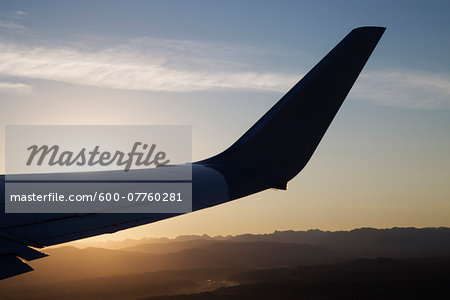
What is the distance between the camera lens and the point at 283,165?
44.7 ft

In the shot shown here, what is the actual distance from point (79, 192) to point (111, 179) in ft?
4.97

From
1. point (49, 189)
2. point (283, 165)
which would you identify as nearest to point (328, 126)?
point (283, 165)

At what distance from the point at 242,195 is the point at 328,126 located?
3.22m

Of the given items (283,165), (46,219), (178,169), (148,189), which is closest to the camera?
(46,219)

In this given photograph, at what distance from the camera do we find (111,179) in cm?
1330

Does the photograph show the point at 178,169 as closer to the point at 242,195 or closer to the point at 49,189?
the point at 242,195

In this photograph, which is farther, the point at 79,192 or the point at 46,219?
the point at 79,192

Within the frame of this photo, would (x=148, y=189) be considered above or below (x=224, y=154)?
below

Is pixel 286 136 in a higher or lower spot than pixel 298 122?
lower

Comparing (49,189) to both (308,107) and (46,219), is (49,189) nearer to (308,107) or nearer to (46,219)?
(46,219)

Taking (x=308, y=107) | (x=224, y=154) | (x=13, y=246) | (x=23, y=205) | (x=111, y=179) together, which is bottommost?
(x=13, y=246)

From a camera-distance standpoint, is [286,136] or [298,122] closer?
Answer: [298,122]

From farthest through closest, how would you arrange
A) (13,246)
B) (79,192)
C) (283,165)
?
1. (283,165)
2. (79,192)
3. (13,246)

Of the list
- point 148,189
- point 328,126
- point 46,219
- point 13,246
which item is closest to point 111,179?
point 148,189
